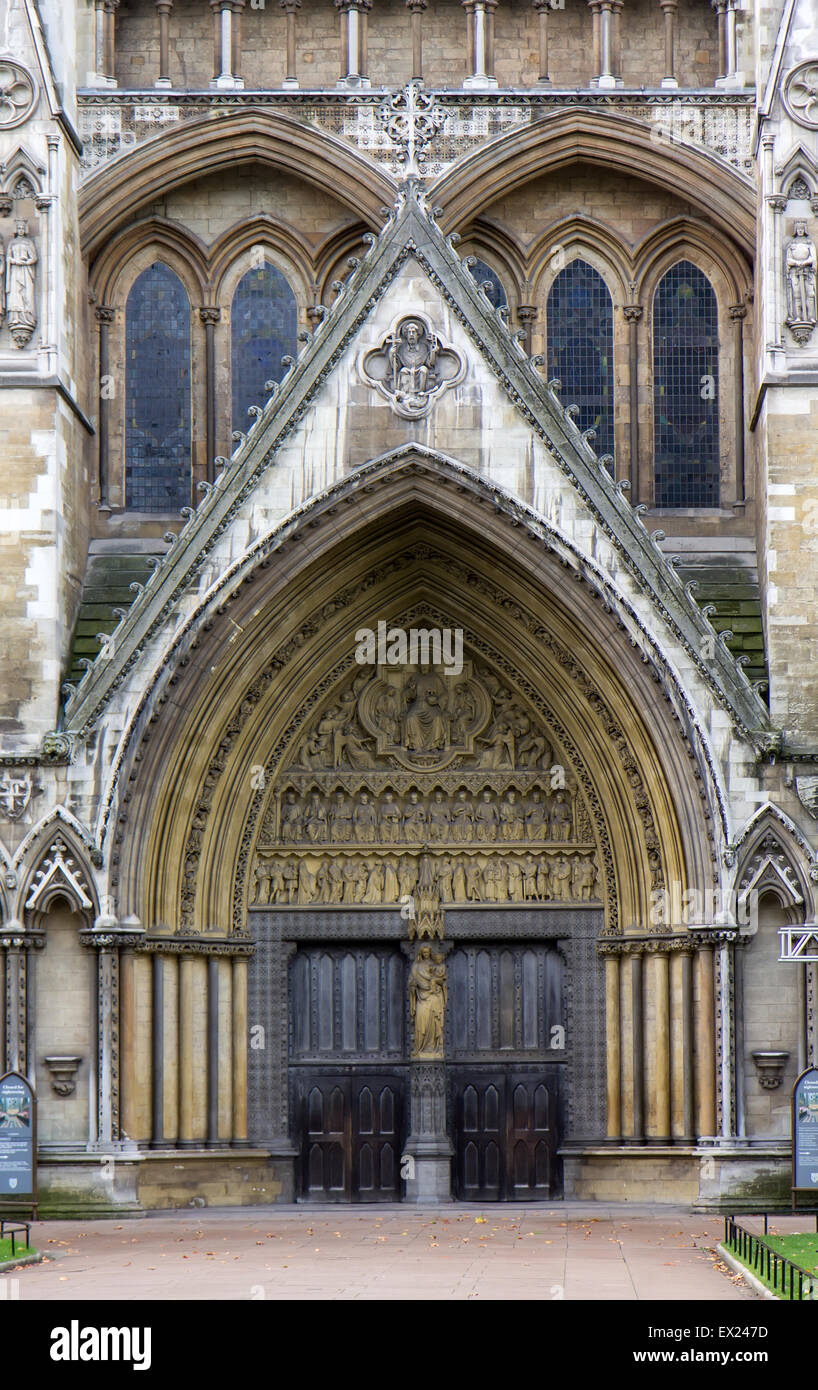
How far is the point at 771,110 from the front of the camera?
22.5 meters

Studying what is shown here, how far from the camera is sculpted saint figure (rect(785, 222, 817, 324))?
72.7ft

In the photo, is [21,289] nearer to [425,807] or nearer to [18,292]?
[18,292]

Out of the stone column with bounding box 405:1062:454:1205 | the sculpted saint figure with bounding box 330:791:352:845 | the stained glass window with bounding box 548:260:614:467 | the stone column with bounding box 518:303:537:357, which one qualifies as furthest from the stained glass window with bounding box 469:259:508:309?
the stone column with bounding box 405:1062:454:1205

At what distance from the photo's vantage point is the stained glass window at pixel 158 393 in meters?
24.4

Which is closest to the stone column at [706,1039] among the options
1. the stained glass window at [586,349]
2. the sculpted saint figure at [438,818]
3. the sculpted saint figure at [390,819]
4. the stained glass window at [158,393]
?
the sculpted saint figure at [438,818]

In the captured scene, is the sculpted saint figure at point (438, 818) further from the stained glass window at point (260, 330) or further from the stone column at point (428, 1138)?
the stained glass window at point (260, 330)

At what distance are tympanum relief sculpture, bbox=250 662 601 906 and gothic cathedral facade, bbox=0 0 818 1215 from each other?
1.9 inches

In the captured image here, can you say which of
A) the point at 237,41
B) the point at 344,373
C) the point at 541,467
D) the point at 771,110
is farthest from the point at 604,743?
the point at 237,41

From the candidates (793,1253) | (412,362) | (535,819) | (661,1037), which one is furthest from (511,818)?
(793,1253)

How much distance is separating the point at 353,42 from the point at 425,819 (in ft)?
29.9

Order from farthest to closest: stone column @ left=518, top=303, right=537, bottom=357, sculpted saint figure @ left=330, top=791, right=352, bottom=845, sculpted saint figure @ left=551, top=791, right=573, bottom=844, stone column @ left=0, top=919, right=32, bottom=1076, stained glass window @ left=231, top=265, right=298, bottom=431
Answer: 1. stained glass window @ left=231, top=265, right=298, bottom=431
2. stone column @ left=518, top=303, right=537, bottom=357
3. sculpted saint figure @ left=330, top=791, right=352, bottom=845
4. sculpted saint figure @ left=551, top=791, right=573, bottom=844
5. stone column @ left=0, top=919, right=32, bottom=1076

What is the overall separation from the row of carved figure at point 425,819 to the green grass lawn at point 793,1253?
23.1ft

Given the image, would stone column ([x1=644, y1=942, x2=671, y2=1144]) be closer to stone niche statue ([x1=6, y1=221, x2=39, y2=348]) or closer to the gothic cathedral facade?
the gothic cathedral facade

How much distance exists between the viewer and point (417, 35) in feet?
79.5
